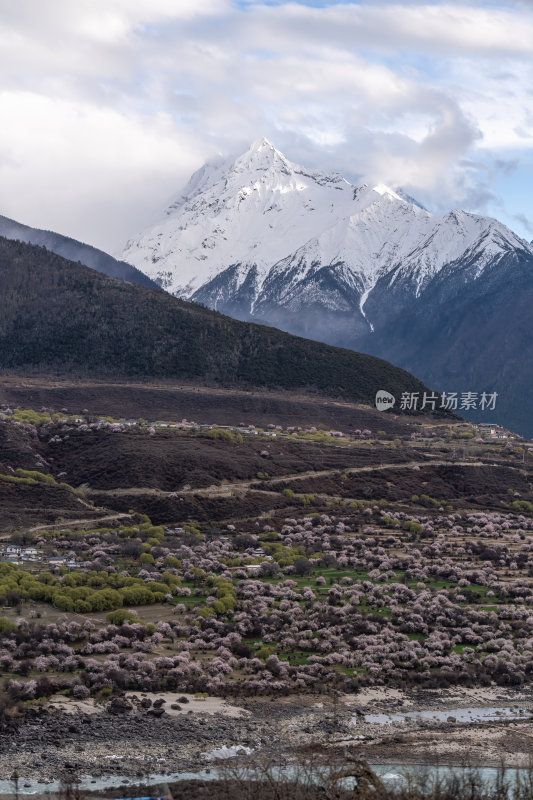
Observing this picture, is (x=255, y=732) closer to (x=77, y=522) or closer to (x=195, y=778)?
(x=195, y=778)

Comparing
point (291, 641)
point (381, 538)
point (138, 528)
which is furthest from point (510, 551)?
point (291, 641)

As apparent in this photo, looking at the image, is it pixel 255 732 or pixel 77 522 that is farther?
pixel 77 522

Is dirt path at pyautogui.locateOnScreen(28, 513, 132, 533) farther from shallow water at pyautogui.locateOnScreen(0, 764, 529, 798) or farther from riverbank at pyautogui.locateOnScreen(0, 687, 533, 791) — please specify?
shallow water at pyautogui.locateOnScreen(0, 764, 529, 798)

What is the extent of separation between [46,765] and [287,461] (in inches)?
Result: 2844

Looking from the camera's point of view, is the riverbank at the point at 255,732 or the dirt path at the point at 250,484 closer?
the riverbank at the point at 255,732

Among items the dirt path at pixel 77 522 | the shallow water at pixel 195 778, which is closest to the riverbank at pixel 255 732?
the shallow water at pixel 195 778

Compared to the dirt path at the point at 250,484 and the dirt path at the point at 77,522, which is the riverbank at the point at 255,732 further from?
the dirt path at the point at 250,484

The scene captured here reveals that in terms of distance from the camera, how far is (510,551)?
7919 centimetres

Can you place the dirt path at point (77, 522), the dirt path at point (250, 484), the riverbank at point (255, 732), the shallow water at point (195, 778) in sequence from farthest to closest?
the dirt path at point (250, 484) → the dirt path at point (77, 522) → the riverbank at point (255, 732) → the shallow water at point (195, 778)

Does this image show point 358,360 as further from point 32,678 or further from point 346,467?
point 32,678

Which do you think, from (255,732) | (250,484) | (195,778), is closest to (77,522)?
(250,484)

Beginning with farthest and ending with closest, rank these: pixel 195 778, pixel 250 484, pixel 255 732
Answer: pixel 250 484 < pixel 255 732 < pixel 195 778

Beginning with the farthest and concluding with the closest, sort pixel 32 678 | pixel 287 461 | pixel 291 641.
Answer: pixel 287 461
pixel 291 641
pixel 32 678

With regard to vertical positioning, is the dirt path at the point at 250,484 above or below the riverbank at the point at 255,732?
above
